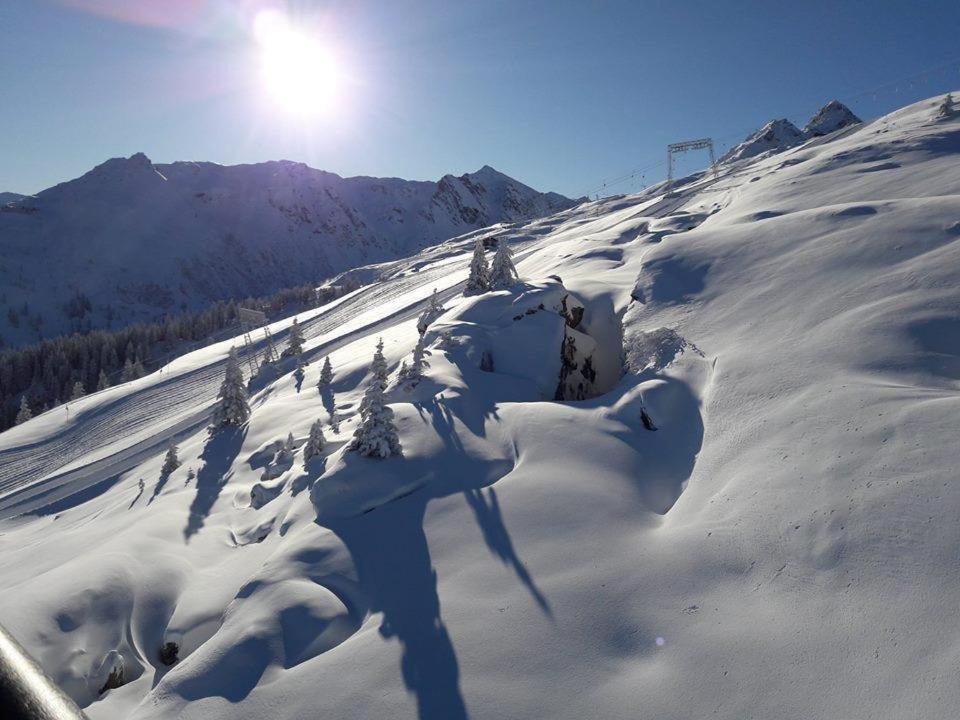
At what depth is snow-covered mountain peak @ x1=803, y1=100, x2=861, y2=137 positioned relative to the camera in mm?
112875

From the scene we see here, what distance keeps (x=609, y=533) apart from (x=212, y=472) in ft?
62.3

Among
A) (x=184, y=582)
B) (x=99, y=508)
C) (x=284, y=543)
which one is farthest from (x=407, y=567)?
(x=99, y=508)

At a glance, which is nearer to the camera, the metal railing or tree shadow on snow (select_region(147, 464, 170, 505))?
the metal railing

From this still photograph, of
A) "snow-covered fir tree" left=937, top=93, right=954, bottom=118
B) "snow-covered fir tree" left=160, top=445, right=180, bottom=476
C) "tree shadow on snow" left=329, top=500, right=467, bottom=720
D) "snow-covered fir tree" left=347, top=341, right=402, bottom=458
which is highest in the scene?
"snow-covered fir tree" left=937, top=93, right=954, bottom=118

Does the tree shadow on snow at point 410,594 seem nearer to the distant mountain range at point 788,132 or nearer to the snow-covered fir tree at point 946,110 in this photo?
the snow-covered fir tree at point 946,110

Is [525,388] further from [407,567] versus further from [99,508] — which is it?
[99,508]

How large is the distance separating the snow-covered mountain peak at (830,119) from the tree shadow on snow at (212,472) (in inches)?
5394

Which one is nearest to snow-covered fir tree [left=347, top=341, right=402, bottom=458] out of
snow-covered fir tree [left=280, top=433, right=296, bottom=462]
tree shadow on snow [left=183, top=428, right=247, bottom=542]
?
snow-covered fir tree [left=280, top=433, right=296, bottom=462]

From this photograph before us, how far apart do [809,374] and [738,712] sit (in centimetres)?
912

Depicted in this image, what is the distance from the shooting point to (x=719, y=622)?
7484 millimetres

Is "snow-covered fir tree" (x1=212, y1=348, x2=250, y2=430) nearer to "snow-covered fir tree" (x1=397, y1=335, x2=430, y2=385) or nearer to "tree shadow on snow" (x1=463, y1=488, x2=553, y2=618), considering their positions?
"snow-covered fir tree" (x1=397, y1=335, x2=430, y2=385)

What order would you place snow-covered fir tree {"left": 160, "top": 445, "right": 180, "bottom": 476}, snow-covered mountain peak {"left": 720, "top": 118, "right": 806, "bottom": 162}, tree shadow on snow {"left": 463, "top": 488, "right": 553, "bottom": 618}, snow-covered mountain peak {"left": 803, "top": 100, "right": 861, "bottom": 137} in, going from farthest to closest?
snow-covered mountain peak {"left": 720, "top": 118, "right": 806, "bottom": 162} < snow-covered mountain peak {"left": 803, "top": 100, "right": 861, "bottom": 137} < snow-covered fir tree {"left": 160, "top": 445, "right": 180, "bottom": 476} < tree shadow on snow {"left": 463, "top": 488, "right": 553, "bottom": 618}

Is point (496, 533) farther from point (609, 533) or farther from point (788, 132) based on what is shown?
point (788, 132)

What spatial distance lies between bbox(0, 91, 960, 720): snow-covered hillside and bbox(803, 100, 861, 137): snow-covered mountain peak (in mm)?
117850
